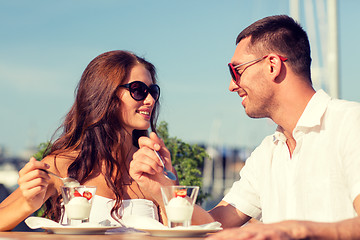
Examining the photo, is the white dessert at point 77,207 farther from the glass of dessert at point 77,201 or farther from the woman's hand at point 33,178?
the woman's hand at point 33,178

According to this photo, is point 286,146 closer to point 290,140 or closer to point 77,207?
point 290,140

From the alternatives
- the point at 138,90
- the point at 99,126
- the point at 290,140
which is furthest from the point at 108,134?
the point at 290,140

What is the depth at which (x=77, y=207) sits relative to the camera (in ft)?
8.88

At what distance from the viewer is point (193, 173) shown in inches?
Answer: 229

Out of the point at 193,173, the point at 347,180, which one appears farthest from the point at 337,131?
the point at 193,173

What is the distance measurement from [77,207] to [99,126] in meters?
1.64

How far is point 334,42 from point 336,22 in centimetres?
40

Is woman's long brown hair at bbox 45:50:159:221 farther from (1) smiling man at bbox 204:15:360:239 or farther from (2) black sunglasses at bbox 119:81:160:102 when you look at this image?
(1) smiling man at bbox 204:15:360:239

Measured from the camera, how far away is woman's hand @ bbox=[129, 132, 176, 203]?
2.76m

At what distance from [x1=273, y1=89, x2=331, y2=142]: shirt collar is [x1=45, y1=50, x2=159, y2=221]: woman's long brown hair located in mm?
1650

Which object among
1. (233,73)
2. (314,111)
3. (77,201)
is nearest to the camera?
(77,201)

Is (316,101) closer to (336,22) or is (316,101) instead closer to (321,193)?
(321,193)

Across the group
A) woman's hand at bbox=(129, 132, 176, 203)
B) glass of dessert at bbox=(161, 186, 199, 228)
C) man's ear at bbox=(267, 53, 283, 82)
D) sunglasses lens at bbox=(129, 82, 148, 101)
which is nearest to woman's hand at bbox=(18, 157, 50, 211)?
woman's hand at bbox=(129, 132, 176, 203)

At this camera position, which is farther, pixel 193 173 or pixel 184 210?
pixel 193 173
